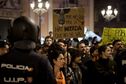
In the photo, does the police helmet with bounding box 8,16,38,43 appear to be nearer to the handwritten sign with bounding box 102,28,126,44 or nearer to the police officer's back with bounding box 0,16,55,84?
the police officer's back with bounding box 0,16,55,84

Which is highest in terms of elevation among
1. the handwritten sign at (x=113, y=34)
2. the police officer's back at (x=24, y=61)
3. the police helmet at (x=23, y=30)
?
the police helmet at (x=23, y=30)

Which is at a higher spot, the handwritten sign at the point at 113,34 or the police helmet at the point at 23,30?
the police helmet at the point at 23,30

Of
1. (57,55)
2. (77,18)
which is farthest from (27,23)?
(77,18)

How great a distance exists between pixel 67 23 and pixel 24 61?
420cm

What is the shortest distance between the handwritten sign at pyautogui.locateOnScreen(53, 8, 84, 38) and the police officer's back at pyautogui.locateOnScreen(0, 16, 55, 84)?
3.96 meters

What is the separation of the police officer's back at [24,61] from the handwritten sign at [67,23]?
13.0ft

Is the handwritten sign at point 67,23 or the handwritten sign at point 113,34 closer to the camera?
the handwritten sign at point 67,23

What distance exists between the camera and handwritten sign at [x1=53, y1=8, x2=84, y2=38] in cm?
780

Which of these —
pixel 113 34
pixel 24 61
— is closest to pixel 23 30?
pixel 24 61

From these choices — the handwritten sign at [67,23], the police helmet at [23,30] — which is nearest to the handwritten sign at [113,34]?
the handwritten sign at [67,23]

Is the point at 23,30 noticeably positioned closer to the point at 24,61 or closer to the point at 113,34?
the point at 24,61

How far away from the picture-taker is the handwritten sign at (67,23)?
7797 millimetres

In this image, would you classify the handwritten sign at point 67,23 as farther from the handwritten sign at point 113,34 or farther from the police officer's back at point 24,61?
the police officer's back at point 24,61

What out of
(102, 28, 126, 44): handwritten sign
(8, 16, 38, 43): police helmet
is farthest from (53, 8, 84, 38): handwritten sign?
(8, 16, 38, 43): police helmet
